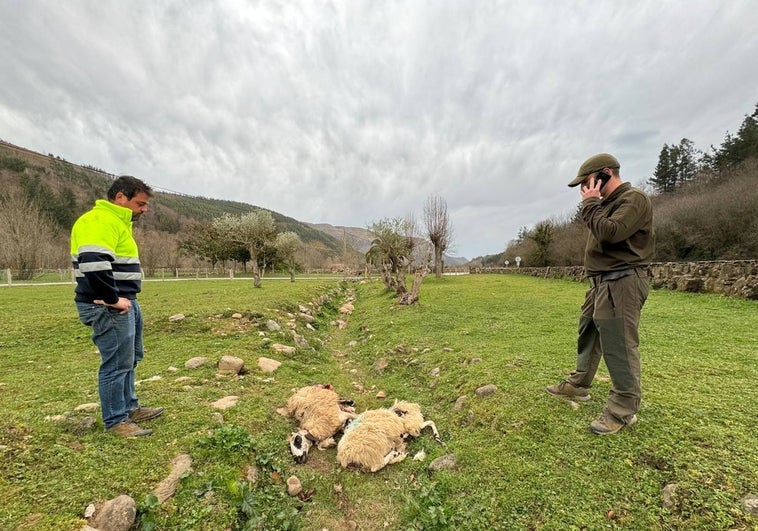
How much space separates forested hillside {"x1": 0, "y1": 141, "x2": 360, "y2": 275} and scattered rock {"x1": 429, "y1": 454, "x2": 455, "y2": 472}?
5.23 meters

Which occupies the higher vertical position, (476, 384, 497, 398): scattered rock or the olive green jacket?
the olive green jacket

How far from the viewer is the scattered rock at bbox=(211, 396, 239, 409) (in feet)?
13.6

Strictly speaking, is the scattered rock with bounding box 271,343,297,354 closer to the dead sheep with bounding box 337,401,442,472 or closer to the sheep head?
the sheep head

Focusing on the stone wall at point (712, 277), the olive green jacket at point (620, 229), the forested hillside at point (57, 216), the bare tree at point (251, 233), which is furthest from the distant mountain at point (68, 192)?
the olive green jacket at point (620, 229)

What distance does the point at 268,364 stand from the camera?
5977mm

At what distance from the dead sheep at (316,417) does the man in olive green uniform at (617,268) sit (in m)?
2.83

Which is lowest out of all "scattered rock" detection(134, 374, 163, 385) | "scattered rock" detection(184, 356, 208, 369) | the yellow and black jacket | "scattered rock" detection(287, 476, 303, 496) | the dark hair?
"scattered rock" detection(287, 476, 303, 496)

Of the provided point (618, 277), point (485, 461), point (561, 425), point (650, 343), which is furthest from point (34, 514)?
point (650, 343)

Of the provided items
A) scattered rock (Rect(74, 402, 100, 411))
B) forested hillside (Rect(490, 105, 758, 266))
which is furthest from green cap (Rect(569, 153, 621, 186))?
forested hillside (Rect(490, 105, 758, 266))

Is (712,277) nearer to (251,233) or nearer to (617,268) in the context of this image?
(617,268)

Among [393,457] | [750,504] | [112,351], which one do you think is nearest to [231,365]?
[112,351]

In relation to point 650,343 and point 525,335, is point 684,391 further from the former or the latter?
point 525,335

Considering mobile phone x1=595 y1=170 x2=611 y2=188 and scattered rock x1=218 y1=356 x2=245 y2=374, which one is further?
scattered rock x1=218 y1=356 x2=245 y2=374

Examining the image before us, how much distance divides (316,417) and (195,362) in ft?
10.0
